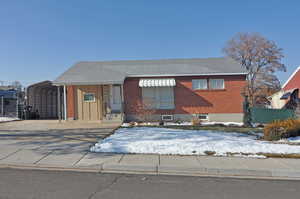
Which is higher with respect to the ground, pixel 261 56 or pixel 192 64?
pixel 261 56

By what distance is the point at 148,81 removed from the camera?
50.8 ft

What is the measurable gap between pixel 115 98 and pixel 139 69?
11.3 ft

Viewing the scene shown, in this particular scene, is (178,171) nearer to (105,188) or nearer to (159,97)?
(105,188)

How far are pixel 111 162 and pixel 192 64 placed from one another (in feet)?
45.3

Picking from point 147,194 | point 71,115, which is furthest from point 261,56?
point 147,194

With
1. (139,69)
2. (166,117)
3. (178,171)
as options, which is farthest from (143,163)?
(139,69)

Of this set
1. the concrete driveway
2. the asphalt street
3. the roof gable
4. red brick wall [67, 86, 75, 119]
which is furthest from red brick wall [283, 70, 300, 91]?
red brick wall [67, 86, 75, 119]

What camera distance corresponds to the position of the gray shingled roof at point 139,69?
48.4ft

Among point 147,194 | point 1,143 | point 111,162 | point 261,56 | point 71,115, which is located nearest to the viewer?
point 147,194

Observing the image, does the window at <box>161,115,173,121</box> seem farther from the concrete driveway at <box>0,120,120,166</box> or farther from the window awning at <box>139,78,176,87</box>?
the concrete driveway at <box>0,120,120,166</box>

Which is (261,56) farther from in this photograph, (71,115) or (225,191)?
(225,191)

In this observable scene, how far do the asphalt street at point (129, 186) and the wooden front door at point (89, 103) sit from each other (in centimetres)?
1021

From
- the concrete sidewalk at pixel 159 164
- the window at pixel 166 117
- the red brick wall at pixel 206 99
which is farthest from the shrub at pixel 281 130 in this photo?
the window at pixel 166 117

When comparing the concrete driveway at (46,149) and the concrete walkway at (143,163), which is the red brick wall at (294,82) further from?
the concrete driveway at (46,149)
